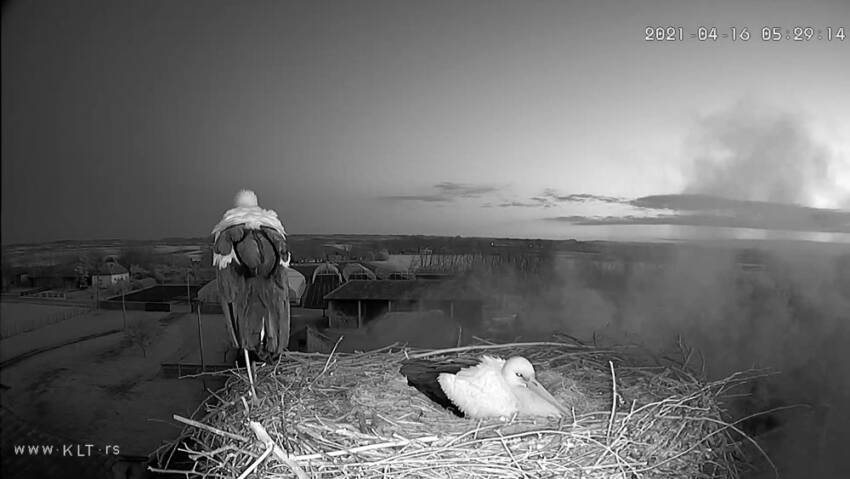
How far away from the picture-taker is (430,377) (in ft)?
5.29

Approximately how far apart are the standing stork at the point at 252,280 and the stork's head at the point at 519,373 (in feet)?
3.19

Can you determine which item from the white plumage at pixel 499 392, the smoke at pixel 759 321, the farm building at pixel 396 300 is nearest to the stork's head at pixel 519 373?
the white plumage at pixel 499 392

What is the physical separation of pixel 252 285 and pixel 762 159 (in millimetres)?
2128

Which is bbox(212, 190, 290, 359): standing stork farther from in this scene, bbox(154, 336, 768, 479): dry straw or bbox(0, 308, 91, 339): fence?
bbox(0, 308, 91, 339): fence

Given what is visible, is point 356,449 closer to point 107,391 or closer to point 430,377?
point 430,377

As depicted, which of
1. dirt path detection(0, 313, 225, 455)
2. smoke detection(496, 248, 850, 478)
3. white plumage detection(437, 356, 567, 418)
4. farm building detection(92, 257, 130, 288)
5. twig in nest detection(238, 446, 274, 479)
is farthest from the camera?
farm building detection(92, 257, 130, 288)

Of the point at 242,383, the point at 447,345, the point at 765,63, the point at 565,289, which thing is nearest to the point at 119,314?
the point at 242,383

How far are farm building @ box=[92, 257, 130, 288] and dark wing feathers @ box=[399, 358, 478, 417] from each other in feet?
6.25

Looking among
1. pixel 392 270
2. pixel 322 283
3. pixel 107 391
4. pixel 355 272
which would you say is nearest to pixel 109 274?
pixel 107 391

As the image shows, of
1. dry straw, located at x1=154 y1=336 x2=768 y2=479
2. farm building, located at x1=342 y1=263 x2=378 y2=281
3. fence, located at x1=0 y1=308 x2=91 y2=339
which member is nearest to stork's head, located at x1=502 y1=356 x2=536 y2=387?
dry straw, located at x1=154 y1=336 x2=768 y2=479

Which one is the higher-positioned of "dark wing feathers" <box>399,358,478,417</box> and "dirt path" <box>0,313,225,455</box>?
"dark wing feathers" <box>399,358,478,417</box>

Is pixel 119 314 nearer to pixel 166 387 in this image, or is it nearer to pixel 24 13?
pixel 166 387

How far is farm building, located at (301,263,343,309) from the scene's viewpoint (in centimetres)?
296

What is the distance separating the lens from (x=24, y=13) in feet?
8.60
